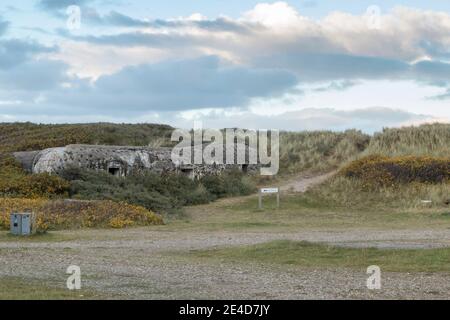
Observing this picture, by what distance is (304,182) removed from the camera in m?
35.8

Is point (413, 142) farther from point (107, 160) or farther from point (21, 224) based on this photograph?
point (21, 224)

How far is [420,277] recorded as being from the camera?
13.7 metres

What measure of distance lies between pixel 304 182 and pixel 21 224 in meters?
17.1

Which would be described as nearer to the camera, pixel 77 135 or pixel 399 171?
pixel 399 171

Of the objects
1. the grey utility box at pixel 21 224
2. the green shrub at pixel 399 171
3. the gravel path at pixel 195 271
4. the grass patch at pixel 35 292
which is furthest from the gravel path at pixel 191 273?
the green shrub at pixel 399 171

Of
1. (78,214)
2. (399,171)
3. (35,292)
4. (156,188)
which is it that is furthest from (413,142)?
(35,292)

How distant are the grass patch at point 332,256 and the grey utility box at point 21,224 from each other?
18.1ft

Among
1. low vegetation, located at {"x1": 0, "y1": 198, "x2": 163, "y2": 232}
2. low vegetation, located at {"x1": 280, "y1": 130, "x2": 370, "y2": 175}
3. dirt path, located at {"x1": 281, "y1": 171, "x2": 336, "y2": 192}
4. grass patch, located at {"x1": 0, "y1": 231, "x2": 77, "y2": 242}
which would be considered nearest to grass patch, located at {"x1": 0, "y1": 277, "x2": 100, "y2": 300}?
grass patch, located at {"x1": 0, "y1": 231, "x2": 77, "y2": 242}

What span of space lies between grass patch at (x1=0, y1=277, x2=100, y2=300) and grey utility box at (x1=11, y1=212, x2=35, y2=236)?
882 centimetres

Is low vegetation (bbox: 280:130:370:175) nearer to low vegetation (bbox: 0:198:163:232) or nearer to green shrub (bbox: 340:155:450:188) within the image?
green shrub (bbox: 340:155:450:188)

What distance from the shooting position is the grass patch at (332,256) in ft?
50.0
